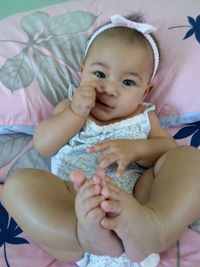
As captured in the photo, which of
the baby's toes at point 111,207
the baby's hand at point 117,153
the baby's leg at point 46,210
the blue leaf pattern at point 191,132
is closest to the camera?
the baby's toes at point 111,207

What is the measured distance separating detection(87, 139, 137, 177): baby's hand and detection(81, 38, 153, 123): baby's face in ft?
0.29

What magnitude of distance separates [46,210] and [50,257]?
0.40 feet

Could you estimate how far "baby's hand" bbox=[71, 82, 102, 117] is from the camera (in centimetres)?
94

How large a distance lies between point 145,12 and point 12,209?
25.6 inches

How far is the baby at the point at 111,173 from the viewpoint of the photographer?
2.32 feet

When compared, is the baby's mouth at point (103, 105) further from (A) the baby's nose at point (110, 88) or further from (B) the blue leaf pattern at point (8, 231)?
(B) the blue leaf pattern at point (8, 231)

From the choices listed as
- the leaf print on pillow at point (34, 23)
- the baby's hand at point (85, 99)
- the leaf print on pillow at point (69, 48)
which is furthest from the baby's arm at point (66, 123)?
the leaf print on pillow at point (34, 23)

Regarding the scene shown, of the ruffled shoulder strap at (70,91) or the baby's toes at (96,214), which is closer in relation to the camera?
the baby's toes at (96,214)

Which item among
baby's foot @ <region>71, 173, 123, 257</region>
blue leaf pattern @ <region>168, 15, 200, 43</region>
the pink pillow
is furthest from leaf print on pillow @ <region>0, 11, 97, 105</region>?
baby's foot @ <region>71, 173, 123, 257</region>

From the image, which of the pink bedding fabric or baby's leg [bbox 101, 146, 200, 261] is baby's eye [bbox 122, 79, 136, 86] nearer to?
baby's leg [bbox 101, 146, 200, 261]

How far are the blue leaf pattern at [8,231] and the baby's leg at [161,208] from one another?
259 mm

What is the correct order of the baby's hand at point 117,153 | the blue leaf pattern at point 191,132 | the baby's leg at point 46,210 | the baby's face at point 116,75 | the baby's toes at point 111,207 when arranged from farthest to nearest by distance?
the blue leaf pattern at point 191,132, the baby's face at point 116,75, the baby's hand at point 117,153, the baby's leg at point 46,210, the baby's toes at point 111,207

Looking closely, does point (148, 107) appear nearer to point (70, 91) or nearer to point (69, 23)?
point (70, 91)

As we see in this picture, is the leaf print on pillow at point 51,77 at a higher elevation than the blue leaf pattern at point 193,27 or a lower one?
lower
